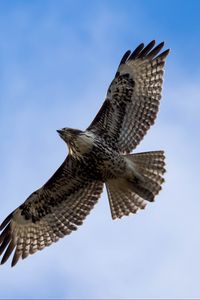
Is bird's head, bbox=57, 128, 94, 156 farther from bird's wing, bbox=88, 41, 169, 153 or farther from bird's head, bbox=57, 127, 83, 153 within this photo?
bird's wing, bbox=88, 41, 169, 153

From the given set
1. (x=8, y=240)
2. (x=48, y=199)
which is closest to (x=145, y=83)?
(x=48, y=199)

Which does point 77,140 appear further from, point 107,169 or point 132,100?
point 132,100

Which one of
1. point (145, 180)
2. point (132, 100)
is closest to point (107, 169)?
point (145, 180)

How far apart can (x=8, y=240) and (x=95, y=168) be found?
219 cm

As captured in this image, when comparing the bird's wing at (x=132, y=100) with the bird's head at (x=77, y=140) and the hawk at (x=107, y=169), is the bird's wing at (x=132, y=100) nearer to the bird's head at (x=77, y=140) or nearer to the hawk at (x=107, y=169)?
the hawk at (x=107, y=169)

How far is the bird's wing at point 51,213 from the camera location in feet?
43.6

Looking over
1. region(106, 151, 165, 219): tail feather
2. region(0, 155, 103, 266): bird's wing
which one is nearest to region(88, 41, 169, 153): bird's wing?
region(106, 151, 165, 219): tail feather

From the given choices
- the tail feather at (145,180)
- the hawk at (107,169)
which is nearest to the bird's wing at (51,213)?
the hawk at (107,169)

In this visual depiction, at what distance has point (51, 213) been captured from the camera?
13.7 metres

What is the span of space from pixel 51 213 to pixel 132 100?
97.7 inches

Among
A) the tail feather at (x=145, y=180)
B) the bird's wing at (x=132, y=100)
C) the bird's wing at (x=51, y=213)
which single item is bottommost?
the bird's wing at (x=51, y=213)

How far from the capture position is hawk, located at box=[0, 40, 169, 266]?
41.8 feet

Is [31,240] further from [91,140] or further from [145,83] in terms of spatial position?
[145,83]

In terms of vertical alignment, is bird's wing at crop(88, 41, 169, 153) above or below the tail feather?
above
